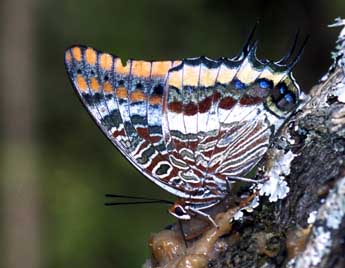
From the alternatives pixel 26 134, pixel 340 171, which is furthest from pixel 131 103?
pixel 26 134

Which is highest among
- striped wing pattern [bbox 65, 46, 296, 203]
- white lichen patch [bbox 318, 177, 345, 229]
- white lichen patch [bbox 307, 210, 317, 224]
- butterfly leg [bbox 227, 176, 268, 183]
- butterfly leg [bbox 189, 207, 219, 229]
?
striped wing pattern [bbox 65, 46, 296, 203]

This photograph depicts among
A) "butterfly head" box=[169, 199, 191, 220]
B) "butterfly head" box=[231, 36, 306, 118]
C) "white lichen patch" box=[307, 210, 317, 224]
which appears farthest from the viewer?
"butterfly head" box=[231, 36, 306, 118]

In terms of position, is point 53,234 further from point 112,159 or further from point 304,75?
point 304,75

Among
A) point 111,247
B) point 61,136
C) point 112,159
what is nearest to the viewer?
point 111,247

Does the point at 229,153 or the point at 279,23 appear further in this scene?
the point at 279,23

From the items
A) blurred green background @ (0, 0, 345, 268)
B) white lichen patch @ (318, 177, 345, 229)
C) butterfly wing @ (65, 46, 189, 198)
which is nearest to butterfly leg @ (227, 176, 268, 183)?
butterfly wing @ (65, 46, 189, 198)

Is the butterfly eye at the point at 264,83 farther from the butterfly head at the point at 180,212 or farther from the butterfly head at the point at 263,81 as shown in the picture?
the butterfly head at the point at 180,212

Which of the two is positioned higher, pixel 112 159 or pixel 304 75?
pixel 304 75

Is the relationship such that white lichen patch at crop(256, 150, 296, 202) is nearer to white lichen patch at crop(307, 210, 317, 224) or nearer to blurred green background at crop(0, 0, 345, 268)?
white lichen patch at crop(307, 210, 317, 224)
